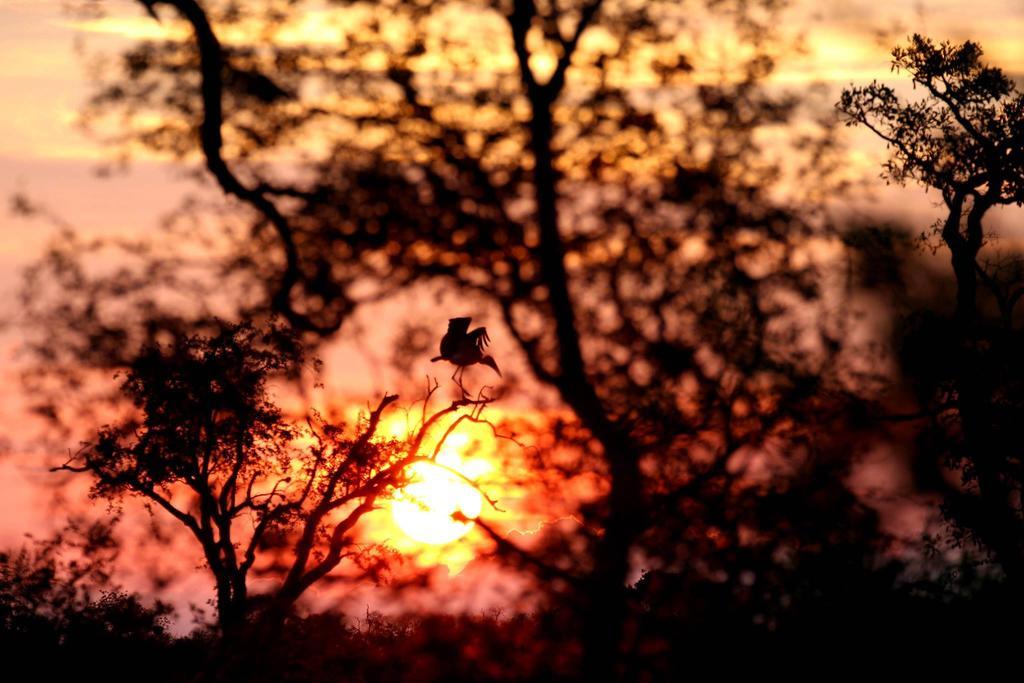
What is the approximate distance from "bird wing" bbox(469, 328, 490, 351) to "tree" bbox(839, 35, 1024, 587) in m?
9.08

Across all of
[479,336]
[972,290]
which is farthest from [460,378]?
[972,290]

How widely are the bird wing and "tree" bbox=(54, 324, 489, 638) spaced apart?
454 centimetres

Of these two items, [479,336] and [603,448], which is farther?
[603,448]

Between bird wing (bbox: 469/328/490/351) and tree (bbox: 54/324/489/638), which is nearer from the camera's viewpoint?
bird wing (bbox: 469/328/490/351)

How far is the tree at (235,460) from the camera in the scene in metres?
27.0

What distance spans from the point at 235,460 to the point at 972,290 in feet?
49.5

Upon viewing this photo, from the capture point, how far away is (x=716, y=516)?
2478cm

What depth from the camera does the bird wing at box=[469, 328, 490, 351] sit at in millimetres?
22181

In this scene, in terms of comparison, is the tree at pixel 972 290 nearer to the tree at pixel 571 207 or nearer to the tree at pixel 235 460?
the tree at pixel 571 207

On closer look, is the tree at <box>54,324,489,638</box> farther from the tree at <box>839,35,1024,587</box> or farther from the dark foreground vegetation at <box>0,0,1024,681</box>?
the tree at <box>839,35,1024,587</box>

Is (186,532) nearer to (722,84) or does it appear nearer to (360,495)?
(360,495)

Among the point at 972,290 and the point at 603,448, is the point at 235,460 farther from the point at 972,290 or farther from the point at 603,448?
the point at 972,290

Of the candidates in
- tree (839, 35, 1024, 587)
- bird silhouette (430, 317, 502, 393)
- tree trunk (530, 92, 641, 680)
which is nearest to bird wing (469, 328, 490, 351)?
bird silhouette (430, 317, 502, 393)

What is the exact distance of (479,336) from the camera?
22.3 meters
